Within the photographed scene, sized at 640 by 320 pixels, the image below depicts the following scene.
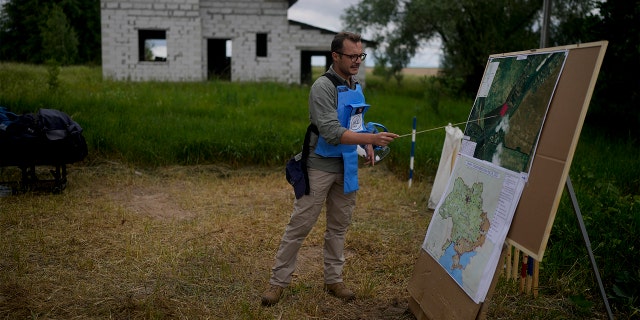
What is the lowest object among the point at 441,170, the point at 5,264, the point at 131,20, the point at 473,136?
the point at 5,264

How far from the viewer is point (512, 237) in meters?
3.27

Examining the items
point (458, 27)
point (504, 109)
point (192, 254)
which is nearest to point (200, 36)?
point (458, 27)

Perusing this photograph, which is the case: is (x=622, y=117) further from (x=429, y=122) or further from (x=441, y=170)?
(x=441, y=170)

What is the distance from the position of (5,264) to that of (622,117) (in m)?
12.6

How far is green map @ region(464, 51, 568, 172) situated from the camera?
3316mm

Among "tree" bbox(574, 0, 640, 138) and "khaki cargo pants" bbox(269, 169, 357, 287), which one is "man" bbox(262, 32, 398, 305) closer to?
"khaki cargo pants" bbox(269, 169, 357, 287)

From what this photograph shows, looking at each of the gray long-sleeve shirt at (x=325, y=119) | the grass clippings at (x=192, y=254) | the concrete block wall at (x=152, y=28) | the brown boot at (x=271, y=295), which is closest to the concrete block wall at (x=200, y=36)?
the concrete block wall at (x=152, y=28)

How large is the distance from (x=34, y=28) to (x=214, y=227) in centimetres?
3853

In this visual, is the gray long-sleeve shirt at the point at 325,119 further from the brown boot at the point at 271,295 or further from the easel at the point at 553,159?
the easel at the point at 553,159

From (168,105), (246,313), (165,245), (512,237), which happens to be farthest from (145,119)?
(512,237)

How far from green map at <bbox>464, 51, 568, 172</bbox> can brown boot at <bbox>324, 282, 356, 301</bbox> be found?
1.50m

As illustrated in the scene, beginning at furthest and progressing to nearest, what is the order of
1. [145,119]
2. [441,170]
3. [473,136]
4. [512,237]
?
1. [145,119]
2. [441,170]
3. [473,136]
4. [512,237]

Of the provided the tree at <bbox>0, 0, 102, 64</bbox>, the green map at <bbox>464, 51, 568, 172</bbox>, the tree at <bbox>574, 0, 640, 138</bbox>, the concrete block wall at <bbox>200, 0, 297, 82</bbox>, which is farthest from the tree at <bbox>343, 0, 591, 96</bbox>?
the tree at <bbox>0, 0, 102, 64</bbox>

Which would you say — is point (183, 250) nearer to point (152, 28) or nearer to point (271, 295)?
point (271, 295)
